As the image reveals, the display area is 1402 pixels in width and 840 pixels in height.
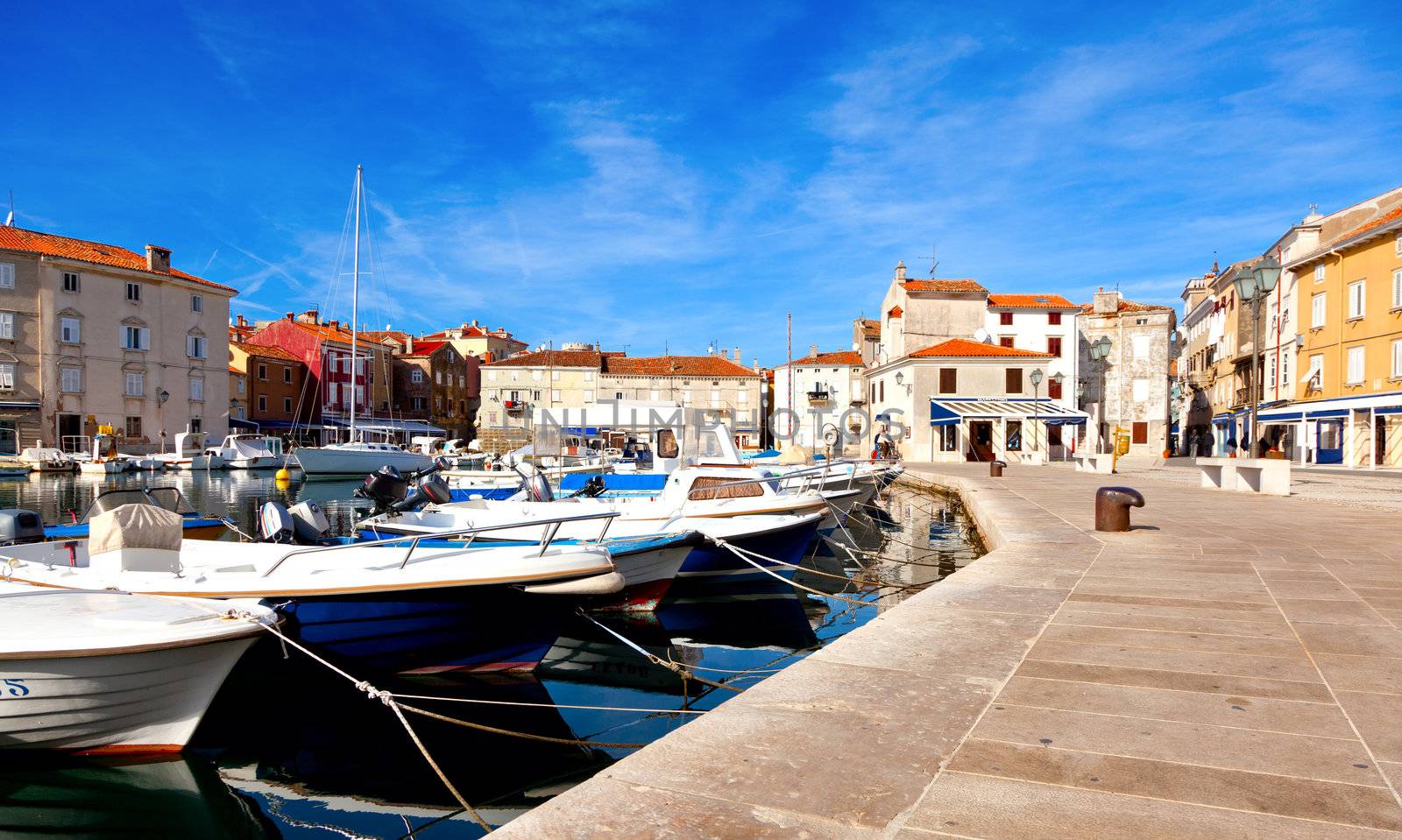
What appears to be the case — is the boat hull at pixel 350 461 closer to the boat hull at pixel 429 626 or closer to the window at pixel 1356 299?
the boat hull at pixel 429 626

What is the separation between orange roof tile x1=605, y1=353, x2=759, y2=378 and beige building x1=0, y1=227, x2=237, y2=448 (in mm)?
29445

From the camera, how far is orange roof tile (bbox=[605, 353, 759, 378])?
69062 millimetres

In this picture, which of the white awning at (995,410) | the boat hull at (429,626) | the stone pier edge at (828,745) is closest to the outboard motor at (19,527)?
the boat hull at (429,626)

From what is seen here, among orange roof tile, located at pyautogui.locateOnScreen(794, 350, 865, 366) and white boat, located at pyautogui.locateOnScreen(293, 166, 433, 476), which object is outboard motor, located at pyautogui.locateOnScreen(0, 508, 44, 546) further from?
orange roof tile, located at pyautogui.locateOnScreen(794, 350, 865, 366)

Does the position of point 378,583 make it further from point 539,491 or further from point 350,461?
point 350,461

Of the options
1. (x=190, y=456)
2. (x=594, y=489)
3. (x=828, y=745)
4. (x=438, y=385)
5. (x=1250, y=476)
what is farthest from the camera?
(x=438, y=385)

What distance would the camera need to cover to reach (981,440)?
43.8 metres

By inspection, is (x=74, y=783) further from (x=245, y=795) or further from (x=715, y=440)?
(x=715, y=440)

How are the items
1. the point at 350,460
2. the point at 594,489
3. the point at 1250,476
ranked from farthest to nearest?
the point at 350,460, the point at 1250,476, the point at 594,489

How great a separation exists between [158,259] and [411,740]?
56.1 meters

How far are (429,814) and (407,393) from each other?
73.0 metres

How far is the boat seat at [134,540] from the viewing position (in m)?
7.61

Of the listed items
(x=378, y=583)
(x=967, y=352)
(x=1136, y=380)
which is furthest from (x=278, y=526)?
(x=1136, y=380)

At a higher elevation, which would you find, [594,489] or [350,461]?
[594,489]
